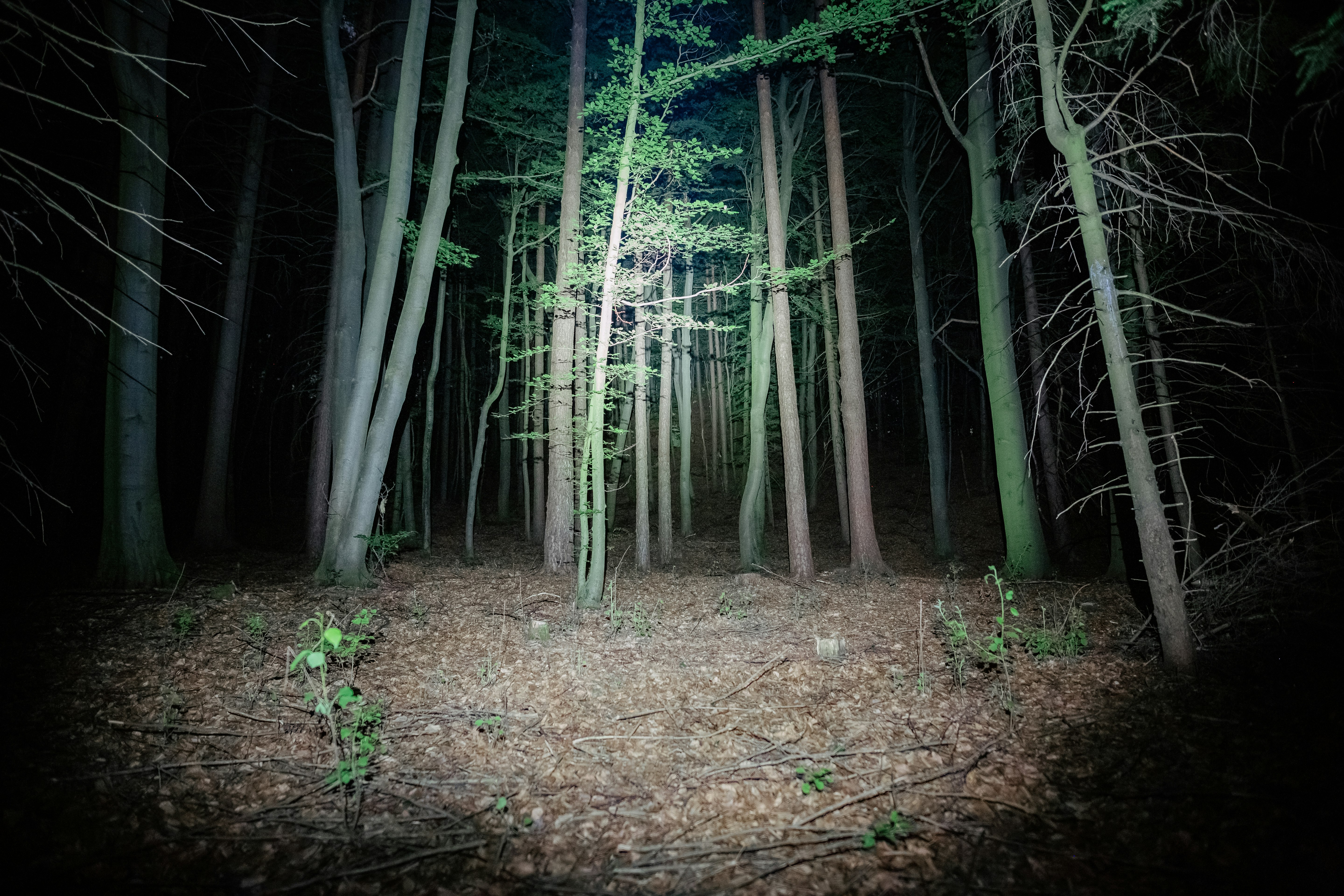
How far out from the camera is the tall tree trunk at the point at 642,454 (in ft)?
38.4

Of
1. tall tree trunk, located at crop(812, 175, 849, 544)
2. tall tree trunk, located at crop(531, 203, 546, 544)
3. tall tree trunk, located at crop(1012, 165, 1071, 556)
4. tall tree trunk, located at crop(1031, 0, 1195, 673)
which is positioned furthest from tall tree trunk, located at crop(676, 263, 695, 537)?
tall tree trunk, located at crop(1031, 0, 1195, 673)

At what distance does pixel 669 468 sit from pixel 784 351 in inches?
180

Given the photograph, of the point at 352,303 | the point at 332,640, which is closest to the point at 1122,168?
the point at 332,640

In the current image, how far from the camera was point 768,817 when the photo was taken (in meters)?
3.86

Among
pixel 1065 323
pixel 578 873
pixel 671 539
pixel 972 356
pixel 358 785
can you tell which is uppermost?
pixel 972 356

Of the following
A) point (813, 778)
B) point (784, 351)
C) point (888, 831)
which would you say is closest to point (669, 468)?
point (784, 351)

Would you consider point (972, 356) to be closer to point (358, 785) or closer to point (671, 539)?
point (671, 539)

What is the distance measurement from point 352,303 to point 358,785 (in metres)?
9.72

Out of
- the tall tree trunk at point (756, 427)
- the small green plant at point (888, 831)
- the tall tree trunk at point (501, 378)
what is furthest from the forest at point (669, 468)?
the tall tree trunk at point (501, 378)

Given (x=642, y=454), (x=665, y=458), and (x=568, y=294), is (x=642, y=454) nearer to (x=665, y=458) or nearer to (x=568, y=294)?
(x=665, y=458)

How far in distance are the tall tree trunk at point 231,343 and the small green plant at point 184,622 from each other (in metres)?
6.72

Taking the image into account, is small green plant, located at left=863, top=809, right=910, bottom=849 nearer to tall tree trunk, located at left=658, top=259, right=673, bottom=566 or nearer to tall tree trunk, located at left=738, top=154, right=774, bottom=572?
tall tree trunk, located at left=738, top=154, right=774, bottom=572

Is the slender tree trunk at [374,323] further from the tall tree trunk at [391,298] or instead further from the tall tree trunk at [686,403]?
the tall tree trunk at [686,403]

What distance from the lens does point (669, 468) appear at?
14211mm
